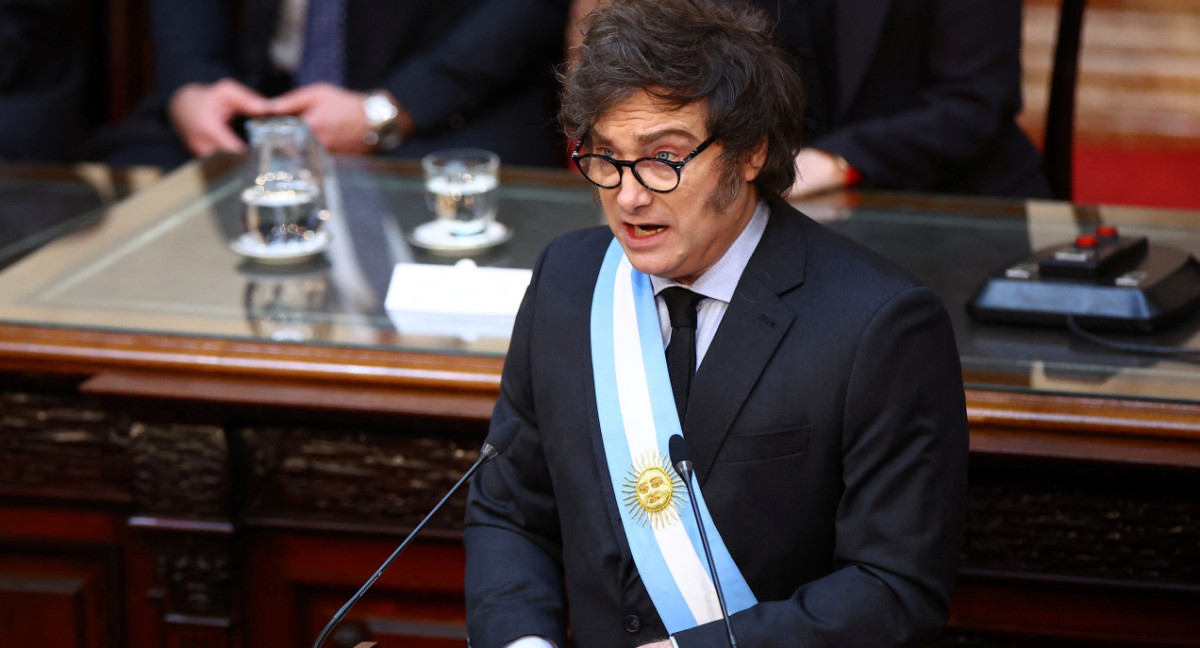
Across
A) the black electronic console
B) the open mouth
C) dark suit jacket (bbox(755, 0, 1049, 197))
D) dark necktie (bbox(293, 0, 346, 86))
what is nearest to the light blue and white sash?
the open mouth

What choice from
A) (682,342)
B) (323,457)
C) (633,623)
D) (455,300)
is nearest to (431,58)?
(455,300)

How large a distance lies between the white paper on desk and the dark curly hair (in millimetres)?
505

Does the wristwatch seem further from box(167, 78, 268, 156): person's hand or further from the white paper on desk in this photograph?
the white paper on desk

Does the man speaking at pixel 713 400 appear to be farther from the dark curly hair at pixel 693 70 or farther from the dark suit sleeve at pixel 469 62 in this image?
the dark suit sleeve at pixel 469 62

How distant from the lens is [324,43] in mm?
3271

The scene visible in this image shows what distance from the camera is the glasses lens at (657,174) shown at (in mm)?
1225

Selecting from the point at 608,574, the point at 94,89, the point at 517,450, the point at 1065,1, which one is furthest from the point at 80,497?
the point at 94,89

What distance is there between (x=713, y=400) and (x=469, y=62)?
6.73ft

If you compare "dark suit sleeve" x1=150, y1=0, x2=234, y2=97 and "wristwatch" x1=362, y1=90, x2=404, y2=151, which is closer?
"wristwatch" x1=362, y1=90, x2=404, y2=151

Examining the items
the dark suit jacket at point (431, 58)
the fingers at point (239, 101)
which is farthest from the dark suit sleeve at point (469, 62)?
the fingers at point (239, 101)

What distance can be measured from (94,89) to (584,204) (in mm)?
2651

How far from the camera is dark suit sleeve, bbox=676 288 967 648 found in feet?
3.92

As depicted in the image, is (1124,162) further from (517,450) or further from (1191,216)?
(517,450)

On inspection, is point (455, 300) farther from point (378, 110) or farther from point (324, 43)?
point (324, 43)
